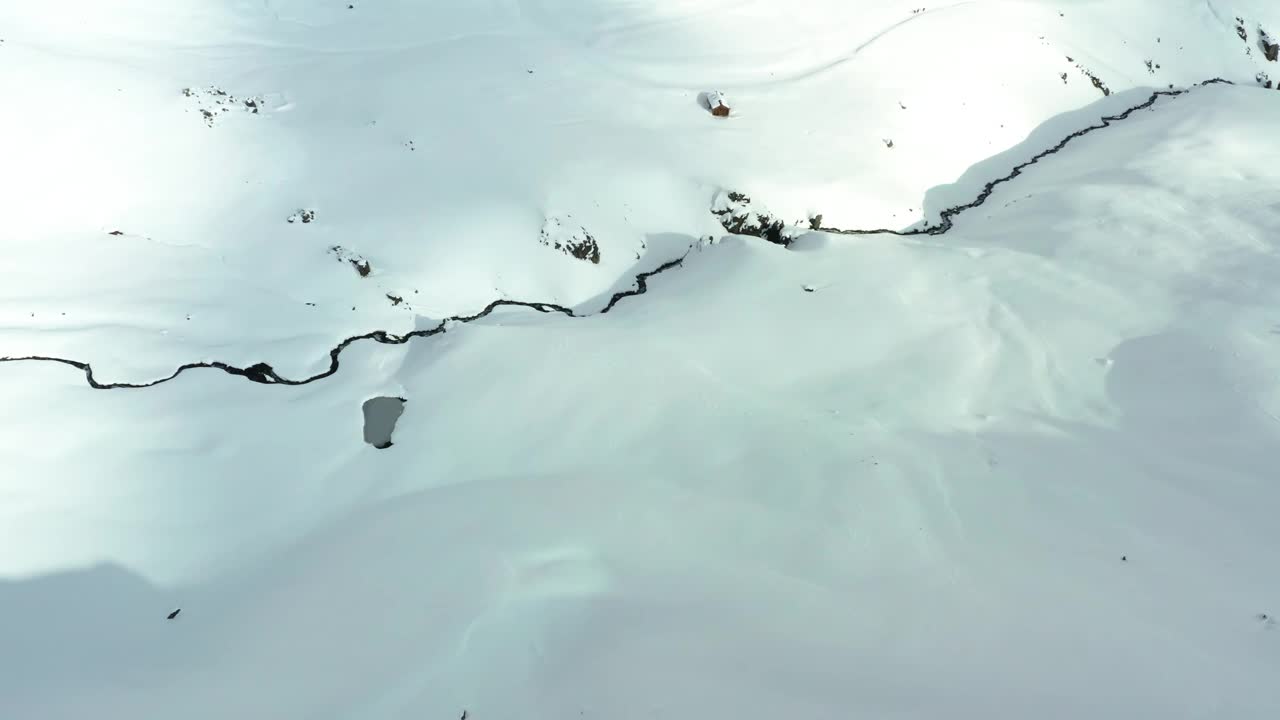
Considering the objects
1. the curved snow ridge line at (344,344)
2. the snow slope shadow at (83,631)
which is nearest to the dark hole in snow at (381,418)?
the curved snow ridge line at (344,344)

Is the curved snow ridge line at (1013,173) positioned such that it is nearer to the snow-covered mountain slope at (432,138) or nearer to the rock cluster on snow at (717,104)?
the snow-covered mountain slope at (432,138)

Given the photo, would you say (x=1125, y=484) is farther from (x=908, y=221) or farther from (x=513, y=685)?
(x=908, y=221)

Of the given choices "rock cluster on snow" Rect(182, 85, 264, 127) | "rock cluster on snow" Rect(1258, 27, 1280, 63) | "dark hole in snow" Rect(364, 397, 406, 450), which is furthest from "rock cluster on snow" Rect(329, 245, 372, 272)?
"rock cluster on snow" Rect(1258, 27, 1280, 63)

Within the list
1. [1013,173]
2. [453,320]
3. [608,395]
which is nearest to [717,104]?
[1013,173]

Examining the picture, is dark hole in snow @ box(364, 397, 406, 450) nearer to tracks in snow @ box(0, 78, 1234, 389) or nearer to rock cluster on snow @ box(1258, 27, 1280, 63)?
tracks in snow @ box(0, 78, 1234, 389)

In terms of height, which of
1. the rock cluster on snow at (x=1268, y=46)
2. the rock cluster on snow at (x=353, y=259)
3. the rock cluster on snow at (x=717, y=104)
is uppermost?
the rock cluster on snow at (x=1268, y=46)

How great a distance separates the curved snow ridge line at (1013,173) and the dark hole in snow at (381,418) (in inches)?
223

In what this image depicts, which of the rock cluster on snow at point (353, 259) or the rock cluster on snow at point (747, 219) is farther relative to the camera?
the rock cluster on snow at point (747, 219)

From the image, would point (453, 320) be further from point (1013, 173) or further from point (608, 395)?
point (1013, 173)

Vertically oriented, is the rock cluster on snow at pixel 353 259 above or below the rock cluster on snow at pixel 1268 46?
below

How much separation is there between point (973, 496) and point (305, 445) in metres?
4.93

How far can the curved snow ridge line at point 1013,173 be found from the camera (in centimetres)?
904

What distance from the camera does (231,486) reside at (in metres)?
4.94

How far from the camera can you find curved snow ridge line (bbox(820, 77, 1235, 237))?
29.7ft
